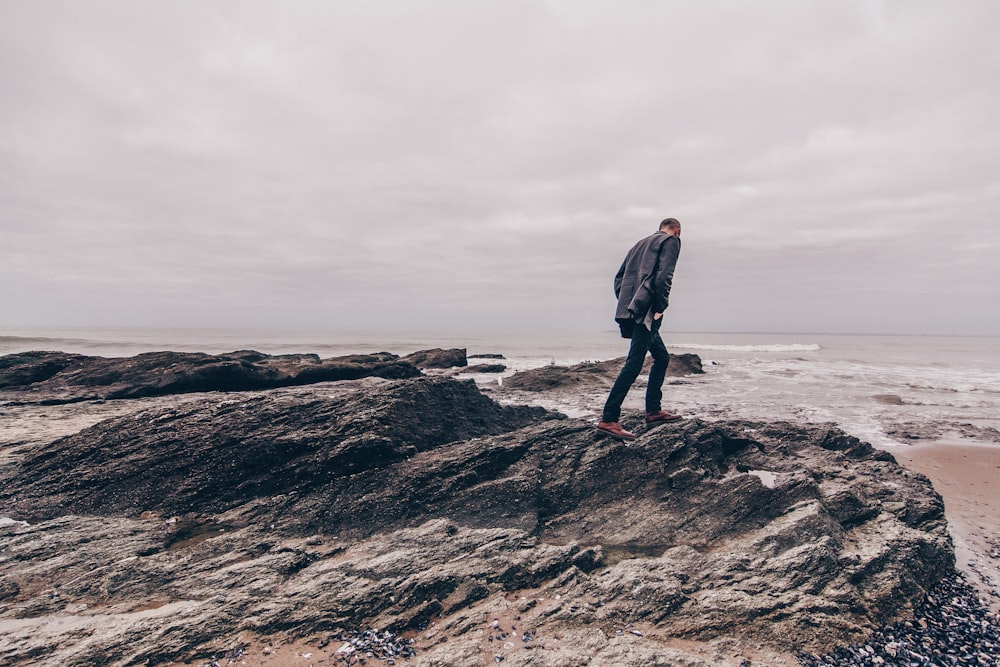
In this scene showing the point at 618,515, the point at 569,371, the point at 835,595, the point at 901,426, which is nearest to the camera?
the point at 835,595

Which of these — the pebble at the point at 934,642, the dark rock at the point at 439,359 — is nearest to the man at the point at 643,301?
the pebble at the point at 934,642

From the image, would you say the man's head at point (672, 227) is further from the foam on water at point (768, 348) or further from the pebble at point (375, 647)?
the foam on water at point (768, 348)

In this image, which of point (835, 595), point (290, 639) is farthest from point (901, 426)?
point (290, 639)

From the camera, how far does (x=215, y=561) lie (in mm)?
6094

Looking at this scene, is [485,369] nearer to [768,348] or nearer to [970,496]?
[970,496]

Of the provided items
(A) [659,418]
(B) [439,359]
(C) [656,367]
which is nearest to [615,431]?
(A) [659,418]

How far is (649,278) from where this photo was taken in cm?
776

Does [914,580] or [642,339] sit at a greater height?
[642,339]

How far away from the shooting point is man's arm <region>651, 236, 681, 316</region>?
300 inches

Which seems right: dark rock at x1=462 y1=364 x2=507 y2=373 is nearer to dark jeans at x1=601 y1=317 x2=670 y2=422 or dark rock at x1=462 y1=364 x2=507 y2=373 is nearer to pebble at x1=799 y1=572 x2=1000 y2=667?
dark jeans at x1=601 y1=317 x2=670 y2=422

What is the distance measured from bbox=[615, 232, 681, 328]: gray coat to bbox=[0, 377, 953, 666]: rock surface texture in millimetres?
2264

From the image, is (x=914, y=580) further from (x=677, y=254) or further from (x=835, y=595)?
(x=677, y=254)

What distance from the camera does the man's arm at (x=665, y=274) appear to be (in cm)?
762

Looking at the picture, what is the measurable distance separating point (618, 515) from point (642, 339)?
2.84 m
